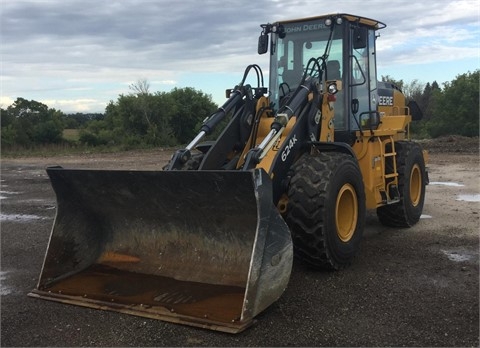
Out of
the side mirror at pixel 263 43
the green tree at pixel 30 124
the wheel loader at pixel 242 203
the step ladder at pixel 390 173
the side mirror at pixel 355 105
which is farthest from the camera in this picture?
the green tree at pixel 30 124

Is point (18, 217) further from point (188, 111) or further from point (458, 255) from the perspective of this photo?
point (188, 111)

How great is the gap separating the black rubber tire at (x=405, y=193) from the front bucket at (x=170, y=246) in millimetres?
3303

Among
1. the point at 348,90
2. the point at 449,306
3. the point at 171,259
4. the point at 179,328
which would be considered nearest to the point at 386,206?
the point at 348,90

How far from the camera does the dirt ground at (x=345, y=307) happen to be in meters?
3.79

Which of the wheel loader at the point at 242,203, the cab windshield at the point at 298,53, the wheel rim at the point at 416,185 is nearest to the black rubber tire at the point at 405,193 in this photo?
the wheel rim at the point at 416,185

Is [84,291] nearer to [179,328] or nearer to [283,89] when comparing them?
[179,328]

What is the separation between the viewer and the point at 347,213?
18.2 feet

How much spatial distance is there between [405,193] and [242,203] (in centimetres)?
350

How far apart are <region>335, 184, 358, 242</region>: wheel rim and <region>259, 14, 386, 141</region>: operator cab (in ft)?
3.75

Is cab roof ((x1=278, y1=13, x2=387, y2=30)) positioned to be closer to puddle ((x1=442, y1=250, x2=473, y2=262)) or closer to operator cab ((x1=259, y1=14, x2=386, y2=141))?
operator cab ((x1=259, y1=14, x2=386, y2=141))

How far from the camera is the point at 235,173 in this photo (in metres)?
4.21

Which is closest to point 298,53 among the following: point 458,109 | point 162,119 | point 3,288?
point 3,288

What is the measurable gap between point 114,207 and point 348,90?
10.3 ft

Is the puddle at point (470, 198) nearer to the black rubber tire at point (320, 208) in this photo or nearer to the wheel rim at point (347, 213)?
the wheel rim at point (347, 213)
